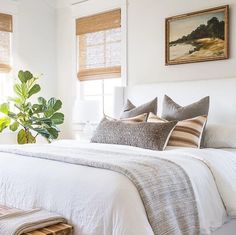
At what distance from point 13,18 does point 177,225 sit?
389 centimetres

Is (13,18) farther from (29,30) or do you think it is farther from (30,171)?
(30,171)

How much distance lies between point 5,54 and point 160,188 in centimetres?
357

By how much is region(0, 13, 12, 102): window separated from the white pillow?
2846mm

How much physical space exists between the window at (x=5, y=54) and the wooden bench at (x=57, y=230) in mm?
3273

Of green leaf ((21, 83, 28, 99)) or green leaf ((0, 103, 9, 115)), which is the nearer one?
green leaf ((0, 103, 9, 115))

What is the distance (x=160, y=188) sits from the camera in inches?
78.7

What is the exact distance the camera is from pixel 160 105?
400cm

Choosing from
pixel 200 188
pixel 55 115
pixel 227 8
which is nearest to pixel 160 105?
pixel 227 8

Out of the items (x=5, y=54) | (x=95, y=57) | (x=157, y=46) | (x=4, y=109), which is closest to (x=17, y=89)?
(x=4, y=109)

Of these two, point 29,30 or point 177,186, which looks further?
point 29,30

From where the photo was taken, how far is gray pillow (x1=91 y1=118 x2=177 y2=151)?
116 inches

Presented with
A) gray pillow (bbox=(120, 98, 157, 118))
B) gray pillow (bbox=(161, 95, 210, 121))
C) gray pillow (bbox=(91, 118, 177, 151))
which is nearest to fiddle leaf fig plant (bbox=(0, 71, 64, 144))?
gray pillow (bbox=(120, 98, 157, 118))

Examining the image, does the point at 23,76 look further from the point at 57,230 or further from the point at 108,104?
the point at 57,230

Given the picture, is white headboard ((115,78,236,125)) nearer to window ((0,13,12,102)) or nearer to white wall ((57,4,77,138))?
white wall ((57,4,77,138))
